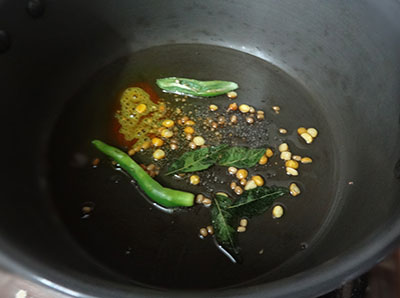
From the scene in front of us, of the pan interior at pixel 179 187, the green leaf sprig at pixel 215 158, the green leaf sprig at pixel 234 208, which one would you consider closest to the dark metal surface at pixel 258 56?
the pan interior at pixel 179 187

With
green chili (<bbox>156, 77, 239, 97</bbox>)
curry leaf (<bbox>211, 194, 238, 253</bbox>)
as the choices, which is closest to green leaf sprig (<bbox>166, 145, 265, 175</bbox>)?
curry leaf (<bbox>211, 194, 238, 253</bbox>)

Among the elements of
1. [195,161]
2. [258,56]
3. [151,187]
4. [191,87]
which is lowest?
[151,187]

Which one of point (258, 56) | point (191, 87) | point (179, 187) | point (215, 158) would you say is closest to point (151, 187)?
point (179, 187)

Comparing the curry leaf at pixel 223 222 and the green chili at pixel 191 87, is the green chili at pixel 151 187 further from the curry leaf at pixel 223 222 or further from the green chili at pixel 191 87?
the green chili at pixel 191 87

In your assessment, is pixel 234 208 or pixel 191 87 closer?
pixel 234 208

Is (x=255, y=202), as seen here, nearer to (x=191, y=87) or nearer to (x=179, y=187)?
(x=179, y=187)

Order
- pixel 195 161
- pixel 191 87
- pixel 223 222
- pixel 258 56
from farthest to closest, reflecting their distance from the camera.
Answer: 1. pixel 258 56
2. pixel 191 87
3. pixel 195 161
4. pixel 223 222

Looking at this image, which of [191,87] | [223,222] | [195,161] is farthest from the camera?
[191,87]
